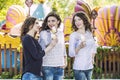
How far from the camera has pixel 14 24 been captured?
9.59 meters

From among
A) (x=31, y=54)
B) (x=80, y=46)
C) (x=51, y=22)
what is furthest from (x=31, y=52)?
(x=80, y=46)

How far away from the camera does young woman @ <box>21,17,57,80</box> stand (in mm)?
4410

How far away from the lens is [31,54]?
4422 millimetres

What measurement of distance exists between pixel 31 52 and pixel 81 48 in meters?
0.73

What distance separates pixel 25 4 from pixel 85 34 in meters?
4.92

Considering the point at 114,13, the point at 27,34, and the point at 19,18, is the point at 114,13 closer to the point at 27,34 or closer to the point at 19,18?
the point at 19,18

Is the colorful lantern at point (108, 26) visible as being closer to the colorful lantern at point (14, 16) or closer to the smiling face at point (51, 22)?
the colorful lantern at point (14, 16)

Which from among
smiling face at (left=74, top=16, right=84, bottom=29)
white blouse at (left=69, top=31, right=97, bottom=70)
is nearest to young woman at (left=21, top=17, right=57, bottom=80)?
white blouse at (left=69, top=31, right=97, bottom=70)

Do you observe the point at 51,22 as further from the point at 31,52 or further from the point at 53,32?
the point at 31,52

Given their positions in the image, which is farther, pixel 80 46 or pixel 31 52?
pixel 80 46

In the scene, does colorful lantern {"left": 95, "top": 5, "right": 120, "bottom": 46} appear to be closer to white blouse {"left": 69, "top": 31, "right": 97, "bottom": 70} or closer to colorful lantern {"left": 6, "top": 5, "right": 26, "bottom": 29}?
colorful lantern {"left": 6, "top": 5, "right": 26, "bottom": 29}

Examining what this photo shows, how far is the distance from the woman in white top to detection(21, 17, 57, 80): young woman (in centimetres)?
49

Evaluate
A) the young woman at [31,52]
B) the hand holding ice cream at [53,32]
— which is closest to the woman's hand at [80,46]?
the hand holding ice cream at [53,32]

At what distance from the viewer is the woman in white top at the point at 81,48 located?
4840mm
